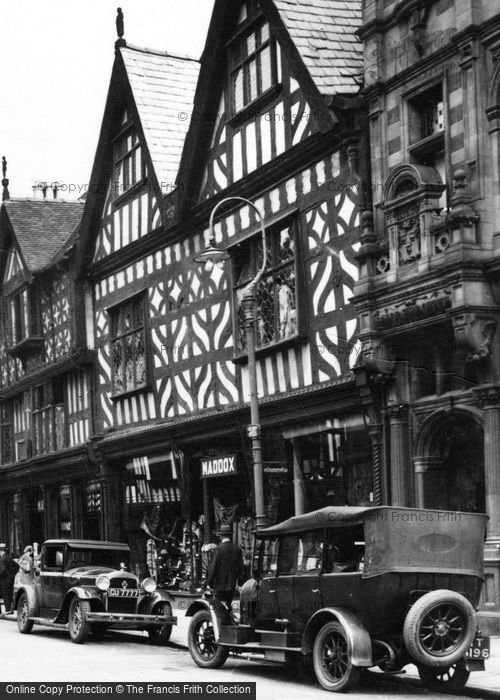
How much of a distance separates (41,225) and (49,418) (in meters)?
6.85

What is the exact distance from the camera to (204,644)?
13.6 meters

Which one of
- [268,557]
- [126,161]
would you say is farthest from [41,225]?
[268,557]

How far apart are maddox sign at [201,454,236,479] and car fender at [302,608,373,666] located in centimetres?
1121

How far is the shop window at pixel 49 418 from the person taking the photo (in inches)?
1291

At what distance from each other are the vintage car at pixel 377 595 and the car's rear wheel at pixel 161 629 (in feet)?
14.6

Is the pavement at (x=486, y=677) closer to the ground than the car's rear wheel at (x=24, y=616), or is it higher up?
higher up

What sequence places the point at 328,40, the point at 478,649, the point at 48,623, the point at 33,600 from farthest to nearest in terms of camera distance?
the point at 328,40
the point at 33,600
the point at 48,623
the point at 478,649

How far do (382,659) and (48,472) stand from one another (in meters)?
23.5

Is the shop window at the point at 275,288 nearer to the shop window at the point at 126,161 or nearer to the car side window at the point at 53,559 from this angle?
the car side window at the point at 53,559

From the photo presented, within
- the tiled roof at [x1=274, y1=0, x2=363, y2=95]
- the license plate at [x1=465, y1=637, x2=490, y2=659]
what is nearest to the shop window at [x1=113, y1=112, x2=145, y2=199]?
the tiled roof at [x1=274, y1=0, x2=363, y2=95]

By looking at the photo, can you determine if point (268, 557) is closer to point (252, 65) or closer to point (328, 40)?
point (328, 40)

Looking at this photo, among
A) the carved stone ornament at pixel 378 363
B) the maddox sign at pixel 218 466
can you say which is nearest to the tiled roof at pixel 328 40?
the carved stone ornament at pixel 378 363

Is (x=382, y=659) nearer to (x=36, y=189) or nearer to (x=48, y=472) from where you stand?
(x=48, y=472)

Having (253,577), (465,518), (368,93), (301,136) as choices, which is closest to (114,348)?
(301,136)
